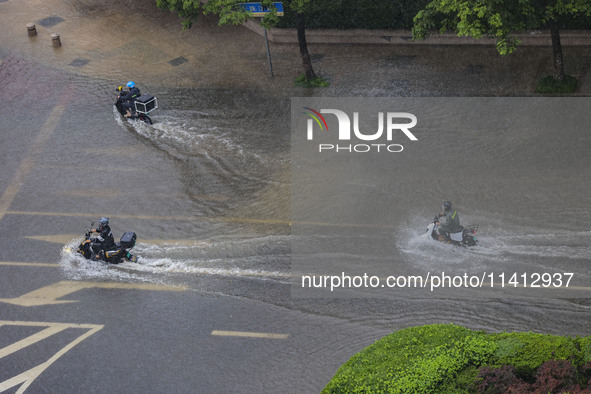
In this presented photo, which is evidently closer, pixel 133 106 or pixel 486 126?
pixel 486 126

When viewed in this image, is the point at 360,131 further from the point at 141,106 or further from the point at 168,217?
the point at 141,106

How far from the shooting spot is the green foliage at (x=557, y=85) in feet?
73.5

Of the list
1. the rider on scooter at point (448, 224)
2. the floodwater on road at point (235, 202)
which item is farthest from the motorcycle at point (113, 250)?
the rider on scooter at point (448, 224)

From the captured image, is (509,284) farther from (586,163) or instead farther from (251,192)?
(251,192)

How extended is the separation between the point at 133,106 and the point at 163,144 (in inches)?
78.3

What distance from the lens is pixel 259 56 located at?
26.7 meters

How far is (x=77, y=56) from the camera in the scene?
27656 mm

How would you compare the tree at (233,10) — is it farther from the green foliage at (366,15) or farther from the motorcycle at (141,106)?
the green foliage at (366,15)

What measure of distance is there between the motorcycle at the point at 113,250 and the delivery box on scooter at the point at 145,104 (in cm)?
636

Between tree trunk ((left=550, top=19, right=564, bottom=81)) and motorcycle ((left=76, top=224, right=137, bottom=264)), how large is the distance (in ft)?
46.0

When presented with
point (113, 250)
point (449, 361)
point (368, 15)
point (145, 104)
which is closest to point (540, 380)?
point (449, 361)

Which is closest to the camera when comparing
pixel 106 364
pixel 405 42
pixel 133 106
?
pixel 106 364

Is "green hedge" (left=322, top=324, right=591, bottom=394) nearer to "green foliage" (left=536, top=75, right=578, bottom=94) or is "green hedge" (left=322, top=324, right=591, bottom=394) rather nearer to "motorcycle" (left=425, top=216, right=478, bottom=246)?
"motorcycle" (left=425, top=216, right=478, bottom=246)

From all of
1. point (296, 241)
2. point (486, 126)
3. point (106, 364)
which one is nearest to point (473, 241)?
point (296, 241)
